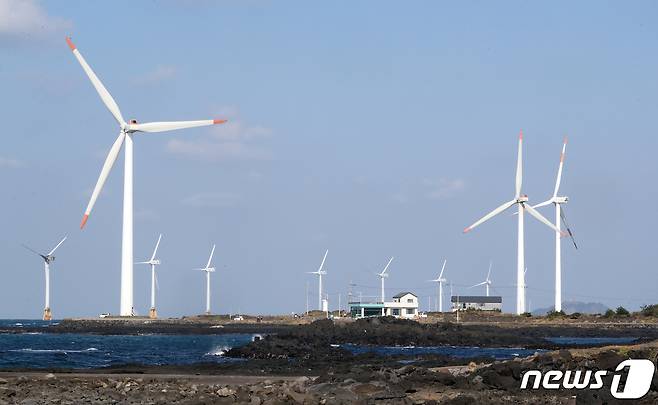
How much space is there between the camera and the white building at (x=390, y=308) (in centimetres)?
16988

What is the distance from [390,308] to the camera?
561 feet

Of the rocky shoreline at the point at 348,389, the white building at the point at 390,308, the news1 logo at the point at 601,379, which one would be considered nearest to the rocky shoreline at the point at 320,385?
the rocky shoreline at the point at 348,389

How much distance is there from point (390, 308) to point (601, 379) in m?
140

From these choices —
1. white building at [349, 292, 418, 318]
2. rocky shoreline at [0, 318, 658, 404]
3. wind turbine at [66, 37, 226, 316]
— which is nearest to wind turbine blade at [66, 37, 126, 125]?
wind turbine at [66, 37, 226, 316]

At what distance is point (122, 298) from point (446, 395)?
124m

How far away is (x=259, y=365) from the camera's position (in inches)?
2019

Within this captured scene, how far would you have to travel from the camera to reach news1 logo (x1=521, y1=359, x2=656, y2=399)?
29375mm

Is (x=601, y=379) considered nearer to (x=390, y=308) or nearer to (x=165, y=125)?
(x=165, y=125)

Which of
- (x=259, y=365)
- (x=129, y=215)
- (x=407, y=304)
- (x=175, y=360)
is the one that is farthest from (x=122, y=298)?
(x=259, y=365)

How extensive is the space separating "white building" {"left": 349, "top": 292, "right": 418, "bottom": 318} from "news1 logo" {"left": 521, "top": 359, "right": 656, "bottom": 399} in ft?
438

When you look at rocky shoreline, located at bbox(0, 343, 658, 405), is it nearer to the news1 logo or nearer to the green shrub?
the news1 logo

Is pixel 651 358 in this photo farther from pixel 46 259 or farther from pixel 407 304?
pixel 46 259

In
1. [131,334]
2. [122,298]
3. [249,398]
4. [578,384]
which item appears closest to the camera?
[249,398]

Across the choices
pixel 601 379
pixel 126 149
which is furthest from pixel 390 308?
pixel 601 379
